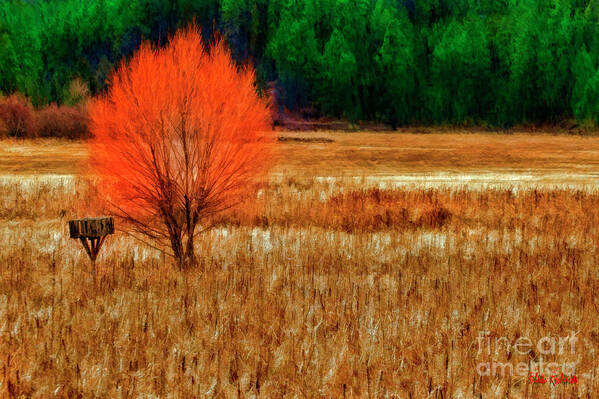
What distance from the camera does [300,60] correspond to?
70562mm

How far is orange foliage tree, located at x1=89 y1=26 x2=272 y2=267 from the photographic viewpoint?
1298 cm

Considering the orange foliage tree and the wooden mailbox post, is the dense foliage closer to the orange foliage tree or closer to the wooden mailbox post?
the orange foliage tree

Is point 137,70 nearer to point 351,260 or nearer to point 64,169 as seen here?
point 351,260

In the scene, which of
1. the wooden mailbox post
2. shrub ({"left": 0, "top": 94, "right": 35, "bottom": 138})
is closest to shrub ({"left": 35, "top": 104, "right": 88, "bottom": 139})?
shrub ({"left": 0, "top": 94, "right": 35, "bottom": 138})

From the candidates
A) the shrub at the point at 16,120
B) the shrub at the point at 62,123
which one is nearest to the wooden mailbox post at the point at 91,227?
the shrub at the point at 62,123

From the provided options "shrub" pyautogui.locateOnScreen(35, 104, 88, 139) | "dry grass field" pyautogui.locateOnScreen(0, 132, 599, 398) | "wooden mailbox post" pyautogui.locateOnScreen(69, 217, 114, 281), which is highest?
"shrub" pyautogui.locateOnScreen(35, 104, 88, 139)

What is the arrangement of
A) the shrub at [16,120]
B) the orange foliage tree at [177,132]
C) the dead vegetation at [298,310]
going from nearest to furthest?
the dead vegetation at [298,310] < the orange foliage tree at [177,132] < the shrub at [16,120]

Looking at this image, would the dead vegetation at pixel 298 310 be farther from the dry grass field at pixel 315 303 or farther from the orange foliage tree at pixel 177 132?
the orange foliage tree at pixel 177 132

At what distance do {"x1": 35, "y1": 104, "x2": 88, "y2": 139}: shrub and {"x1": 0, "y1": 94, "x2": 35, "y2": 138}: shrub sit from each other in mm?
746

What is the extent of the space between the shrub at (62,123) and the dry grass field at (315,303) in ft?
109

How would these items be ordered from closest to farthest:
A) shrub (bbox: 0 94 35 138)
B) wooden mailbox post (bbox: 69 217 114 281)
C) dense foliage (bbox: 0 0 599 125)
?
wooden mailbox post (bbox: 69 217 114 281) < shrub (bbox: 0 94 35 138) < dense foliage (bbox: 0 0 599 125)

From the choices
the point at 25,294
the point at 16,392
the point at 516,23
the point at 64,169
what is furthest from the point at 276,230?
the point at 516,23

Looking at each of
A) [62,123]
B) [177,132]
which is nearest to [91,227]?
[177,132]

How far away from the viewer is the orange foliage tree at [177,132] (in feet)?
42.6
